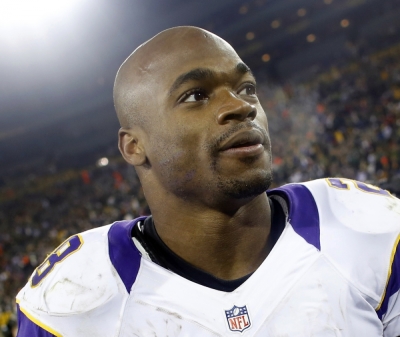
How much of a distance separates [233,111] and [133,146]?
1.53 feet

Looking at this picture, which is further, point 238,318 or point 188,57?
point 188,57

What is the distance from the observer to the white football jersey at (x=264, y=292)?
1.39 m

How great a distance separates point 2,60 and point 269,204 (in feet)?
46.1

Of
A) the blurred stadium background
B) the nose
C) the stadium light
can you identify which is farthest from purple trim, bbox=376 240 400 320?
the stadium light

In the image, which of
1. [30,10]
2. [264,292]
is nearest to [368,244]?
[264,292]

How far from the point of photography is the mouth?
138 centimetres

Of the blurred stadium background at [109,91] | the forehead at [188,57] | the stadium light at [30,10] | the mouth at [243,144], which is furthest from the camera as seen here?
the blurred stadium background at [109,91]

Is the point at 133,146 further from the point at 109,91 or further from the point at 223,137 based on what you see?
the point at 109,91

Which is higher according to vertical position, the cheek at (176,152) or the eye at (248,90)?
the eye at (248,90)

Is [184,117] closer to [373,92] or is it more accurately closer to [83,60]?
[373,92]

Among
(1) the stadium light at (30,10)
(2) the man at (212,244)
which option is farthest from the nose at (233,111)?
(1) the stadium light at (30,10)

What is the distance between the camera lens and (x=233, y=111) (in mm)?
1392

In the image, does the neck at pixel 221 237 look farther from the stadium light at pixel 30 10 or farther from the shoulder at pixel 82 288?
the stadium light at pixel 30 10

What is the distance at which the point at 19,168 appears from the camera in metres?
18.7
